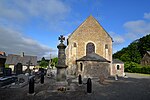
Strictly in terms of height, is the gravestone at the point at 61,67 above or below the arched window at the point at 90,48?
below

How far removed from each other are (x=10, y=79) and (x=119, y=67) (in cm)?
2841

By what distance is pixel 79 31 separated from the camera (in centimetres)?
3228

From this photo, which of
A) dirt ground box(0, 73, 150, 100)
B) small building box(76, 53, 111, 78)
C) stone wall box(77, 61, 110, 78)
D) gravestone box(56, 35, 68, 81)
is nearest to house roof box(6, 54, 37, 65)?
small building box(76, 53, 111, 78)

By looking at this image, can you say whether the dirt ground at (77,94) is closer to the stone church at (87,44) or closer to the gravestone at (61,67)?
the gravestone at (61,67)

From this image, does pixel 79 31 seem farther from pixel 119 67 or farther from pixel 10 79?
pixel 10 79

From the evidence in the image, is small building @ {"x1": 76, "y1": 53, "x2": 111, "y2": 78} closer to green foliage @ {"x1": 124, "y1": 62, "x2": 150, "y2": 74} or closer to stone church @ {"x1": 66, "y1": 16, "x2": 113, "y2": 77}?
stone church @ {"x1": 66, "y1": 16, "x2": 113, "y2": 77}

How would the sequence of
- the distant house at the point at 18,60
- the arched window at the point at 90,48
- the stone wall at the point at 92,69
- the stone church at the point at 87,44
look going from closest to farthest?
the stone wall at the point at 92,69, the stone church at the point at 87,44, the arched window at the point at 90,48, the distant house at the point at 18,60

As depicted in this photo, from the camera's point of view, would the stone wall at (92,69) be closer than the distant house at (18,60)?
Yes

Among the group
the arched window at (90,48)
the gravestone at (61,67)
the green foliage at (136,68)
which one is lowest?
the green foliage at (136,68)

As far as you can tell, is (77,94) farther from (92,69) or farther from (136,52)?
(136,52)

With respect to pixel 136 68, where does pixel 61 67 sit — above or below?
above

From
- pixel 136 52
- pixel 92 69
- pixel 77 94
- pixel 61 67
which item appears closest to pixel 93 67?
pixel 92 69

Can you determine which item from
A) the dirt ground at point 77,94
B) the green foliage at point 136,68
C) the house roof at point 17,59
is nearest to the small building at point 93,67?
the dirt ground at point 77,94

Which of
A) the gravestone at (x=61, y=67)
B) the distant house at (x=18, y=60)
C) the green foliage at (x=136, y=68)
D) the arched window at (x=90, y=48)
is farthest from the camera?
the distant house at (x=18, y=60)
